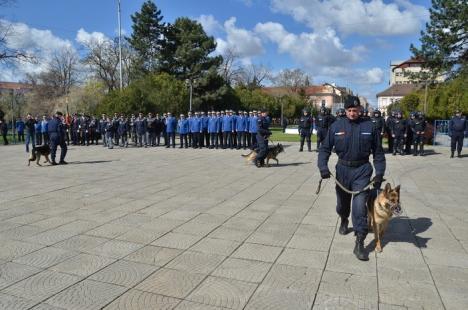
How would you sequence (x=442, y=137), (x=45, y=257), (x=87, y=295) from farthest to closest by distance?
(x=442, y=137)
(x=45, y=257)
(x=87, y=295)

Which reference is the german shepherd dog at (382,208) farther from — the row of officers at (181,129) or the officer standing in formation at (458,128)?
the row of officers at (181,129)

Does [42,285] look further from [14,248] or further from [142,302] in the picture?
[14,248]

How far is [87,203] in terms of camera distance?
7.73 m

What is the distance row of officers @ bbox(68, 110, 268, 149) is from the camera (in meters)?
20.1

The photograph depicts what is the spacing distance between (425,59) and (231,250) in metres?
27.8

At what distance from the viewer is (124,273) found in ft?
14.4

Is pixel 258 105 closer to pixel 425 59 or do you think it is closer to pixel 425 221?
pixel 425 59

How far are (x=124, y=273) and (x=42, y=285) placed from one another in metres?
0.80

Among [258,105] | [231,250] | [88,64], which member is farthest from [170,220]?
[258,105]

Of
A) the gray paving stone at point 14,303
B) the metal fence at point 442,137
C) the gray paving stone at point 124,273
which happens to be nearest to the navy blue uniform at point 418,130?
the metal fence at point 442,137

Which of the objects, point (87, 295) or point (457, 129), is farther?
point (457, 129)

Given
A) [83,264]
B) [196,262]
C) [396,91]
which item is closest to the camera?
[83,264]

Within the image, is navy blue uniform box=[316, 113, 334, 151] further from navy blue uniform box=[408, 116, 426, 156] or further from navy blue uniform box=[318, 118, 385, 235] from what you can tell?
navy blue uniform box=[318, 118, 385, 235]

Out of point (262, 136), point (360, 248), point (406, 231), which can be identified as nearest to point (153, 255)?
point (360, 248)
